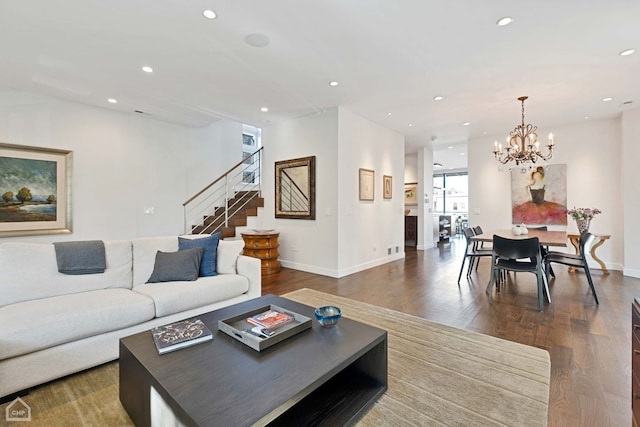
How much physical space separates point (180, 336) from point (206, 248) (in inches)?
61.2

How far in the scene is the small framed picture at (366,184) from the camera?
5449 mm

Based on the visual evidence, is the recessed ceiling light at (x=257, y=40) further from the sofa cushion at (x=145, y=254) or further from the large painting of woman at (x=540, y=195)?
the large painting of woman at (x=540, y=195)

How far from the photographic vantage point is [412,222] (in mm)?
8453

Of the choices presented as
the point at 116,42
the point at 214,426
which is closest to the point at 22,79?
the point at 116,42

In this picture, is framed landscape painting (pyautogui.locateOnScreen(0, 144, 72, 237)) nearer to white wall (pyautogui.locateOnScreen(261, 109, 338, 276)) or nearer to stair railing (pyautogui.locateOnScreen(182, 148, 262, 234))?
stair railing (pyautogui.locateOnScreen(182, 148, 262, 234))

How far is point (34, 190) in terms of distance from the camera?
439 centimetres

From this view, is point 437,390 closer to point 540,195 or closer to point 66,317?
point 66,317

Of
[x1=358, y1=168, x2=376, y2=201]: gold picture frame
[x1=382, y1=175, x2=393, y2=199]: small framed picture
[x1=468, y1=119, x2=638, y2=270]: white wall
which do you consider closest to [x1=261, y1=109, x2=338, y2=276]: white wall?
[x1=358, y1=168, x2=376, y2=201]: gold picture frame

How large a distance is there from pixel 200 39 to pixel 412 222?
7072 mm

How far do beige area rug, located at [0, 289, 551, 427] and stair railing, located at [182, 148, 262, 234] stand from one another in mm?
4182

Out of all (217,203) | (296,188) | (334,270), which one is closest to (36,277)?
(334,270)

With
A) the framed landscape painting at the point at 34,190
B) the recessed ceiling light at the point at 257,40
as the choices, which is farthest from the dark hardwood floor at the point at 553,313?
the framed landscape painting at the point at 34,190

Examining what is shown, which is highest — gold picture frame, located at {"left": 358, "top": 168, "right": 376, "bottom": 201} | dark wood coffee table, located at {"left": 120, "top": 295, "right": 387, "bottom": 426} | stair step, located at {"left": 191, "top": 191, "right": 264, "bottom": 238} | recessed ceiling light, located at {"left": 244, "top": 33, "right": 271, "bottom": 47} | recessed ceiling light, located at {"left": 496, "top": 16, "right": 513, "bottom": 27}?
recessed ceiling light, located at {"left": 244, "top": 33, "right": 271, "bottom": 47}

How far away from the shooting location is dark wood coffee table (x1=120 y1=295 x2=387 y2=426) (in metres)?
1.12
